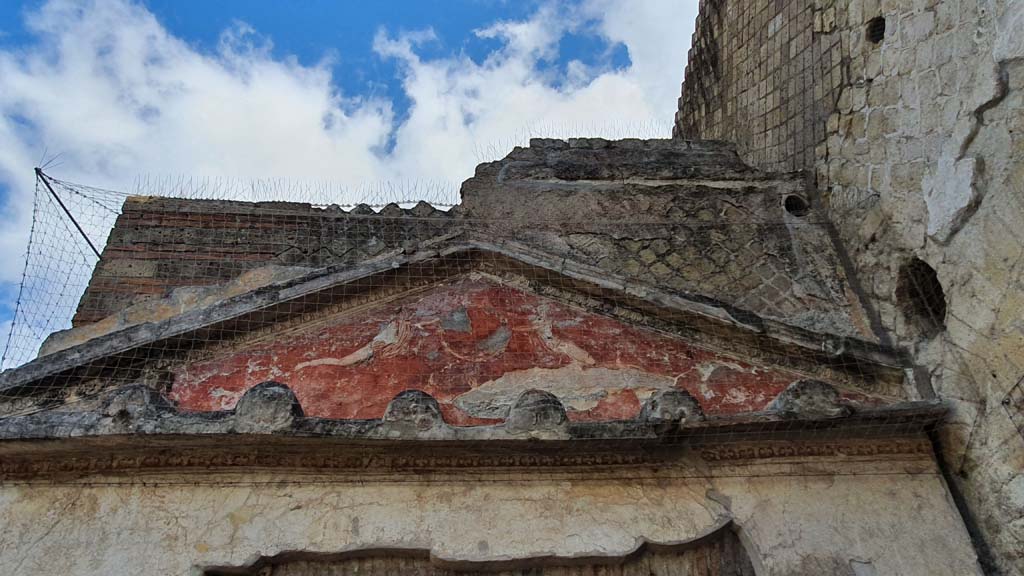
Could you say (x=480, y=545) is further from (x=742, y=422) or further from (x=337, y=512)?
(x=742, y=422)

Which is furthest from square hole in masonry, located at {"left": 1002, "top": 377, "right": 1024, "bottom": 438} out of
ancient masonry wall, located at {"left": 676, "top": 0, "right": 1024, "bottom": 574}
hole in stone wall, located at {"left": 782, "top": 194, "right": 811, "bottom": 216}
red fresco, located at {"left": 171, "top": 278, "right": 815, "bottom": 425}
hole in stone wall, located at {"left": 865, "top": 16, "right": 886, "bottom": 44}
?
hole in stone wall, located at {"left": 865, "top": 16, "right": 886, "bottom": 44}

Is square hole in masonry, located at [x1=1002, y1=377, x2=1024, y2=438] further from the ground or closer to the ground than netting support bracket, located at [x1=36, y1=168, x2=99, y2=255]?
closer to the ground

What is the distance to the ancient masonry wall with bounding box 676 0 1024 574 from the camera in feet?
14.0

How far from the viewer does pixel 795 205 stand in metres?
6.28

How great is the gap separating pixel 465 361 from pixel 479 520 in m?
0.96

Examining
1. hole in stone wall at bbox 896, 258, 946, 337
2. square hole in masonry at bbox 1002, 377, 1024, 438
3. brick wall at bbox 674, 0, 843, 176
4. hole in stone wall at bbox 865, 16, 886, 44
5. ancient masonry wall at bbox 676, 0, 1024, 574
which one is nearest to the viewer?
square hole in masonry at bbox 1002, 377, 1024, 438

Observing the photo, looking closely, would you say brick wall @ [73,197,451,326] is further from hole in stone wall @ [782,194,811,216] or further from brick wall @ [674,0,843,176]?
brick wall @ [674,0,843,176]

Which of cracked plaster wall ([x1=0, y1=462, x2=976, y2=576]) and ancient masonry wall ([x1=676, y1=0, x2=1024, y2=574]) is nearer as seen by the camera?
cracked plaster wall ([x1=0, y1=462, x2=976, y2=576])

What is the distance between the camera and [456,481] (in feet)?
14.0

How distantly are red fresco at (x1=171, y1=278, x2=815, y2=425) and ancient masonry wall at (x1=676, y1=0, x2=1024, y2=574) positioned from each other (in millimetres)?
890

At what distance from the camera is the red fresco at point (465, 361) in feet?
15.2

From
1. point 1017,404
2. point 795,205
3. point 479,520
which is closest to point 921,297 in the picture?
point 1017,404

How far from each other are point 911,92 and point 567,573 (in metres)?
3.38

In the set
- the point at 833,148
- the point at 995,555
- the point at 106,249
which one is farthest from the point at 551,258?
the point at 106,249
